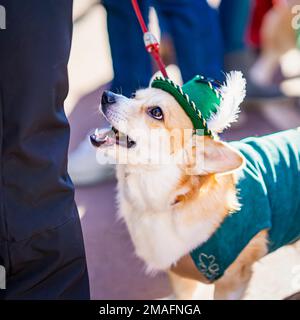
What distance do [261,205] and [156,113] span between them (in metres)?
0.47

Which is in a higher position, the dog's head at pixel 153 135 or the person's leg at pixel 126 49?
the person's leg at pixel 126 49

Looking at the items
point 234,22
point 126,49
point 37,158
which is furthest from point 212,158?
point 234,22

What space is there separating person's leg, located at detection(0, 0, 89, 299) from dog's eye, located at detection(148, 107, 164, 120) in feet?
1.15

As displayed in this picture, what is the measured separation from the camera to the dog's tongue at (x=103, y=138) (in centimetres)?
178

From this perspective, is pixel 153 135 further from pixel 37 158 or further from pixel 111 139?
pixel 37 158

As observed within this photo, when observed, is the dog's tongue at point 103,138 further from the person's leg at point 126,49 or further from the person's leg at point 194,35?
the person's leg at point 194,35

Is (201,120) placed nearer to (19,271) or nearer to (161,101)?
(161,101)

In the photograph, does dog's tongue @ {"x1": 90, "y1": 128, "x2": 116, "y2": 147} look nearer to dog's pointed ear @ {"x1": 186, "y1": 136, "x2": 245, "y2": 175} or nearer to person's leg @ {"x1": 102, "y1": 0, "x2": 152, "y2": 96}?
dog's pointed ear @ {"x1": 186, "y1": 136, "x2": 245, "y2": 175}

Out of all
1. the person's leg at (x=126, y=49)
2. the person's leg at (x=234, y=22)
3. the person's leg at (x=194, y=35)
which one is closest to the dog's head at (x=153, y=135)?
the person's leg at (x=126, y=49)

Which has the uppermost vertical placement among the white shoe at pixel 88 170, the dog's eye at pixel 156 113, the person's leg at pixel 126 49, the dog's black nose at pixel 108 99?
the person's leg at pixel 126 49

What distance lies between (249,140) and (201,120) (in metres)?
0.37

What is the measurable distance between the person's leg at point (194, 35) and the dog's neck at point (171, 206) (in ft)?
3.79

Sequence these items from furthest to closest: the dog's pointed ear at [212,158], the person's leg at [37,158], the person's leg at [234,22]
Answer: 1. the person's leg at [234,22]
2. the dog's pointed ear at [212,158]
3. the person's leg at [37,158]

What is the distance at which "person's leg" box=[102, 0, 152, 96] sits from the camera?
255cm
